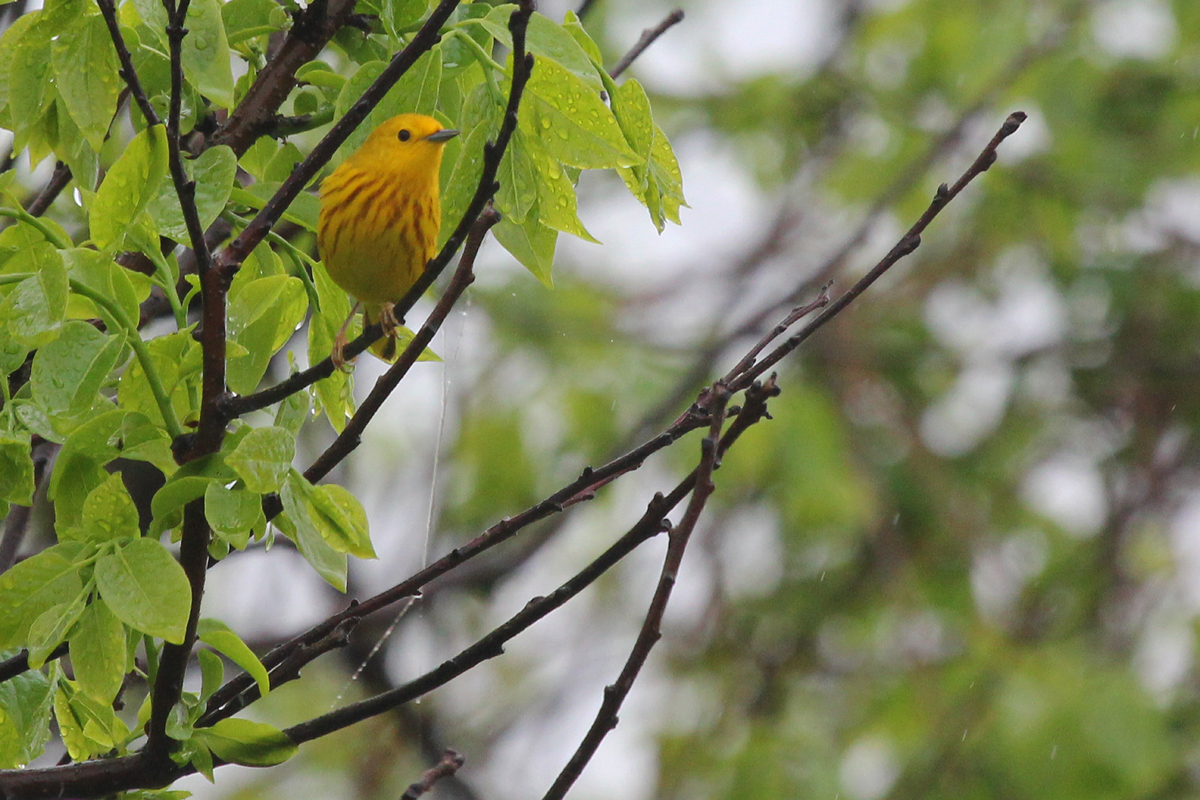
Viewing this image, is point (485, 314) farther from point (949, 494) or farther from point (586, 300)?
point (949, 494)

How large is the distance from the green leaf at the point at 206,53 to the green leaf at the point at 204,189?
0.08 metres

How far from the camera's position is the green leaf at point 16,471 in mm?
1578

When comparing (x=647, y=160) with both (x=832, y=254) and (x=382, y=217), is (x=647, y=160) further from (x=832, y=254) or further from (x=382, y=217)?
(x=832, y=254)

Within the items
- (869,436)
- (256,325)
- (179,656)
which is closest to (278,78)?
(256,325)

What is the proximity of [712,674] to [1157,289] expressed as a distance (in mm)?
3798

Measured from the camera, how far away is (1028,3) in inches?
313

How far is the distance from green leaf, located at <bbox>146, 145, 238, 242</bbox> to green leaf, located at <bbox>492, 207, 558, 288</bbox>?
0.37 meters

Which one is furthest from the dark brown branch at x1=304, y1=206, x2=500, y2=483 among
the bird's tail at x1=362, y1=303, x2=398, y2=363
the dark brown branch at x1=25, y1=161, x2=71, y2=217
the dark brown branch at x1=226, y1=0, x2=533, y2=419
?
the bird's tail at x1=362, y1=303, x2=398, y2=363

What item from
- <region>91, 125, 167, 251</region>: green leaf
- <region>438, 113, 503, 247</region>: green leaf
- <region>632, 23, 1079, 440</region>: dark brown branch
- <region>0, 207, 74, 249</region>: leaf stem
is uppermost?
<region>632, 23, 1079, 440</region>: dark brown branch

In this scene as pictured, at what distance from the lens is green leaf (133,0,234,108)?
1.66 m

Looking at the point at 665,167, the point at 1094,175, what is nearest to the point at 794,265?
the point at 1094,175

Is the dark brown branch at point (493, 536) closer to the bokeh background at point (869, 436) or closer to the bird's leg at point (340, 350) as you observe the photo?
the bird's leg at point (340, 350)

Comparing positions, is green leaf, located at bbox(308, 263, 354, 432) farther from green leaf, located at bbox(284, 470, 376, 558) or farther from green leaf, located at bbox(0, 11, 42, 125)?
green leaf, located at bbox(0, 11, 42, 125)

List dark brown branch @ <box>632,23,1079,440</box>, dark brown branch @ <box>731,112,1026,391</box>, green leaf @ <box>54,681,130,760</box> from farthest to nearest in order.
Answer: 1. dark brown branch @ <box>632,23,1079,440</box>
2. green leaf @ <box>54,681,130,760</box>
3. dark brown branch @ <box>731,112,1026,391</box>
